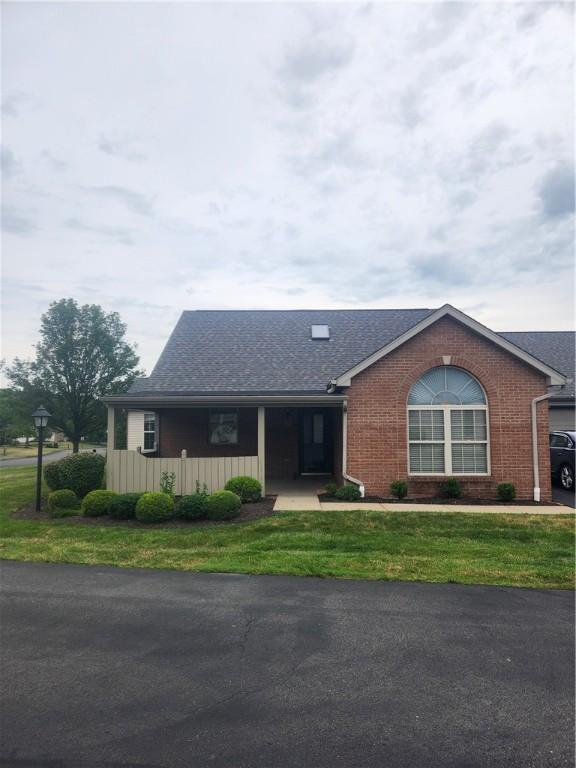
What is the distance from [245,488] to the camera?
11328 mm

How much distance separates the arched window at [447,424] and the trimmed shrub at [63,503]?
872 centimetres

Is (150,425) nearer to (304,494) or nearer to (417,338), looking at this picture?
(304,494)

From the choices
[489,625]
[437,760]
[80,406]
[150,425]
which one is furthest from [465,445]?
[80,406]

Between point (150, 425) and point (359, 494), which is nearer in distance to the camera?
point (359, 494)

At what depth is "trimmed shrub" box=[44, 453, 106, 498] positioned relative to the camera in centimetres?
1167

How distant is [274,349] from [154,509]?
28.3 ft

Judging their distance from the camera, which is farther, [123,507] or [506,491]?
[506,491]

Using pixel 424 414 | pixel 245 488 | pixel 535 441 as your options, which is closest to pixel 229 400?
pixel 245 488

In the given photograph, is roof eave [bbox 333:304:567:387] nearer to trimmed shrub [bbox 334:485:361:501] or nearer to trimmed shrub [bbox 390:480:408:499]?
trimmed shrub [bbox 334:485:361:501]

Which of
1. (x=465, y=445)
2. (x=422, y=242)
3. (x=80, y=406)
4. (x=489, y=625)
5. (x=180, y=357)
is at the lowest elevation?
(x=489, y=625)

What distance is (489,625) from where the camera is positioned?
4832mm

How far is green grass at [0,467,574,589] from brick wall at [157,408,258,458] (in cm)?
609

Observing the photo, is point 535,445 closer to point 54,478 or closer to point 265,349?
point 265,349

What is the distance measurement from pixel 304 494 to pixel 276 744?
975 cm
